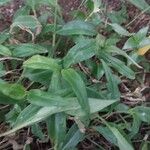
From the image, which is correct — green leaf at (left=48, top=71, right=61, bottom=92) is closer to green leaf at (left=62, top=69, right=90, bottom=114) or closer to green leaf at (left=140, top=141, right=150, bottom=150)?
green leaf at (left=62, top=69, right=90, bottom=114)

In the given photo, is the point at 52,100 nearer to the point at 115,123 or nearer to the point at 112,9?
the point at 115,123

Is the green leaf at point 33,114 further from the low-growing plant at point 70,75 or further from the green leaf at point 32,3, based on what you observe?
the green leaf at point 32,3

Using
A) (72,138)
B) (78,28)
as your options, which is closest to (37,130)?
(72,138)

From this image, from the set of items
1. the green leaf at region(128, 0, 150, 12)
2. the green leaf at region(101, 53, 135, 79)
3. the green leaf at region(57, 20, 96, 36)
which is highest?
the green leaf at region(128, 0, 150, 12)

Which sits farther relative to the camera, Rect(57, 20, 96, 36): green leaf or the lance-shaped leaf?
Rect(57, 20, 96, 36): green leaf

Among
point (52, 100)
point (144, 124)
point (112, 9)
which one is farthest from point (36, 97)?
point (112, 9)

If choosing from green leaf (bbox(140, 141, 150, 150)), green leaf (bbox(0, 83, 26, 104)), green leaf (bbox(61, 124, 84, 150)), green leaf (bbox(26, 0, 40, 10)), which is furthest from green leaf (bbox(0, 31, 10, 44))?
green leaf (bbox(140, 141, 150, 150))

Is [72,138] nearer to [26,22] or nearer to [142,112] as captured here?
[142,112]
